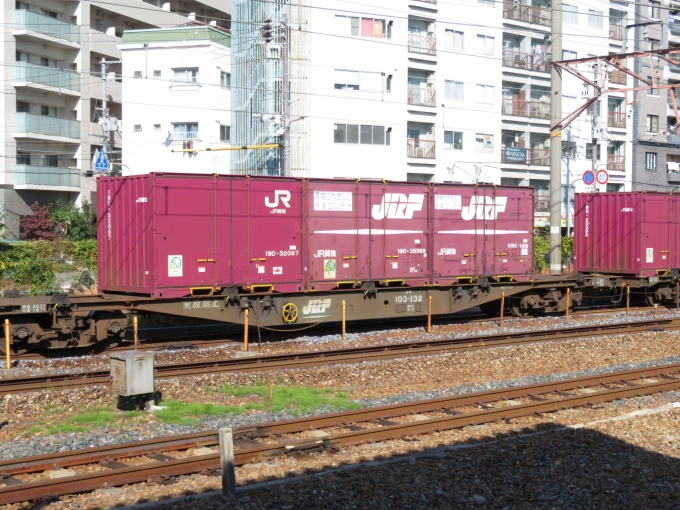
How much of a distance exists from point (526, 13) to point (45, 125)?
31431mm

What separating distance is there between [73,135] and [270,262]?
3302 centimetres

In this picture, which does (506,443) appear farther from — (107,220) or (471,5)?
(471,5)

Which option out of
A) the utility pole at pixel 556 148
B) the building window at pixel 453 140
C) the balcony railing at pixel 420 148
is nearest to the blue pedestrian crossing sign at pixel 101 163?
the balcony railing at pixel 420 148

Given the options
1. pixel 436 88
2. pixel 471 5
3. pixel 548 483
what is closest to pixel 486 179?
pixel 436 88

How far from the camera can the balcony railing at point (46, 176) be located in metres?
43.2

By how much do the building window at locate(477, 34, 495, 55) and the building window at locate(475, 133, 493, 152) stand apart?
17.0 feet

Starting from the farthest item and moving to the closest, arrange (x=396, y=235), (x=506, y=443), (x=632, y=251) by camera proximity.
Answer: (x=632, y=251)
(x=396, y=235)
(x=506, y=443)

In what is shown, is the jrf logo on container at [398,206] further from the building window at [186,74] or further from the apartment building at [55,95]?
the building window at [186,74]


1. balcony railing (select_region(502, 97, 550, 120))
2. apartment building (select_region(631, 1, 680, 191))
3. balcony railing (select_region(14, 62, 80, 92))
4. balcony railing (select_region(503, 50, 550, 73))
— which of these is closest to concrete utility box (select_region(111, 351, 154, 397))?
balcony railing (select_region(14, 62, 80, 92))

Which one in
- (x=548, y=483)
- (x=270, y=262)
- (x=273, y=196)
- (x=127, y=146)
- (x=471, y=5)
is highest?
(x=471, y=5)

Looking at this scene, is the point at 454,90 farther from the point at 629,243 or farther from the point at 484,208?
the point at 484,208

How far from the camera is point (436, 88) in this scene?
150 ft

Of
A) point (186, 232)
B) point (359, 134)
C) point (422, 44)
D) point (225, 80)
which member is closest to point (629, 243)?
point (186, 232)

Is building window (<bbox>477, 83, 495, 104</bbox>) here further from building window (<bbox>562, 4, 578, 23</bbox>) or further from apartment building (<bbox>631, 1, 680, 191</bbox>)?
apartment building (<bbox>631, 1, 680, 191</bbox>)
